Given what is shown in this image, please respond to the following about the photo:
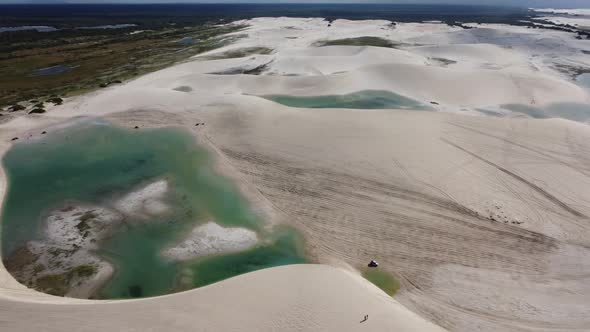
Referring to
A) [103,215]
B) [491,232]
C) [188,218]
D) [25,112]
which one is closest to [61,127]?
[25,112]

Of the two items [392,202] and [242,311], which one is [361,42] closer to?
[392,202]

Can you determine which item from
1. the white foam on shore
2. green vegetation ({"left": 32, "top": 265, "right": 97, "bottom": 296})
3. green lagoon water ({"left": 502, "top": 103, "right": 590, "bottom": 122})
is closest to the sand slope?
green vegetation ({"left": 32, "top": 265, "right": 97, "bottom": 296})

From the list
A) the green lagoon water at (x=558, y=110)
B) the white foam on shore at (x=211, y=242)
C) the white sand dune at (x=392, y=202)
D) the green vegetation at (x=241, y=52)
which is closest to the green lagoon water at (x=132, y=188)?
the white foam on shore at (x=211, y=242)

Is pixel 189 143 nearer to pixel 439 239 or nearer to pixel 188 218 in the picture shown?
pixel 188 218

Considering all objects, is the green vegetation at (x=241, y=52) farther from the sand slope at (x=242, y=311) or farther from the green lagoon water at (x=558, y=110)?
the sand slope at (x=242, y=311)

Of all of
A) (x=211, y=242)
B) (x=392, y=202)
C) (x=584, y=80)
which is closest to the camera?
(x=211, y=242)

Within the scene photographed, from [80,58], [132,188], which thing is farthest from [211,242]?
[80,58]
